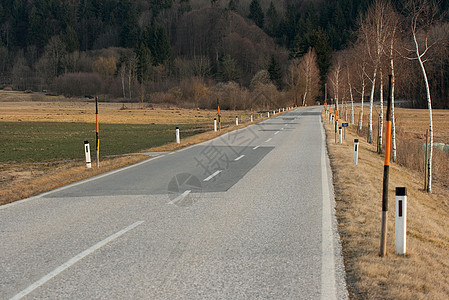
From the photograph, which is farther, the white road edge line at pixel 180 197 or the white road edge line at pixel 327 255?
the white road edge line at pixel 180 197

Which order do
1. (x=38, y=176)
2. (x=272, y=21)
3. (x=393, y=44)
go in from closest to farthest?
(x=38, y=176)
(x=393, y=44)
(x=272, y=21)

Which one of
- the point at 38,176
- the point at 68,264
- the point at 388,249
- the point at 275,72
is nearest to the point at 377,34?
the point at 38,176

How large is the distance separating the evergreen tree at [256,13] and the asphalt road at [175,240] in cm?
14683

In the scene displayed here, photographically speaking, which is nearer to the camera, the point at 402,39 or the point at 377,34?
the point at 402,39

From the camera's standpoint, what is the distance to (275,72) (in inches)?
4528

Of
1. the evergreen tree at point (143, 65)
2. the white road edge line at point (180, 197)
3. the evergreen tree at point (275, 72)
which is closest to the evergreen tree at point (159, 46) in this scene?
the evergreen tree at point (143, 65)

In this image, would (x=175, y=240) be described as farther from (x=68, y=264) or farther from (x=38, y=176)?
(x=38, y=176)

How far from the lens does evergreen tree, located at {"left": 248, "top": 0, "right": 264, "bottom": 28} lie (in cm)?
15162

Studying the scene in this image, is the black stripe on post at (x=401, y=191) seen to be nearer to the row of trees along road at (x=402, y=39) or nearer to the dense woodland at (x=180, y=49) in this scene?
the row of trees along road at (x=402, y=39)

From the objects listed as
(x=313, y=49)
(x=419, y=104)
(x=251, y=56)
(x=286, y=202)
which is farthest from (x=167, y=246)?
(x=251, y=56)

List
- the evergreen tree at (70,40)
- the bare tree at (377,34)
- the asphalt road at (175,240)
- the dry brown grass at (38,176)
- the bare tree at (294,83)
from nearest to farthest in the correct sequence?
1. the asphalt road at (175,240)
2. the dry brown grass at (38,176)
3. the bare tree at (377,34)
4. the bare tree at (294,83)
5. the evergreen tree at (70,40)

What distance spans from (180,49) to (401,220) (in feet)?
461

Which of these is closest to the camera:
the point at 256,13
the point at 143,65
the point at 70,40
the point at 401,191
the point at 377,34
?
the point at 401,191

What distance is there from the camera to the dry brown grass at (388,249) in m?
4.96
